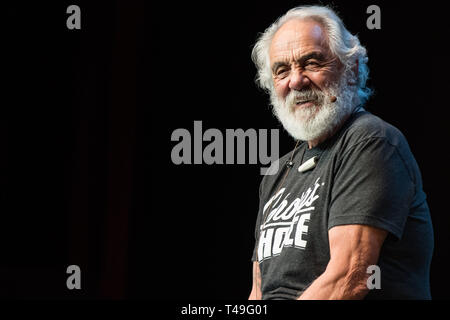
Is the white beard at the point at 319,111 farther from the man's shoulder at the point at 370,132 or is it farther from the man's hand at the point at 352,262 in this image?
the man's hand at the point at 352,262

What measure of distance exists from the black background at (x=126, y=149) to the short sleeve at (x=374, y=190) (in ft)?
3.27

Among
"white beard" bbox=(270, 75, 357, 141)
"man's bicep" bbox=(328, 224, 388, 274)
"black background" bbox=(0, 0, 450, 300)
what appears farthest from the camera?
"black background" bbox=(0, 0, 450, 300)

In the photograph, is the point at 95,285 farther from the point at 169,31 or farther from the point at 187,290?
the point at 169,31

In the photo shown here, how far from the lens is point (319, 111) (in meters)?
1.54

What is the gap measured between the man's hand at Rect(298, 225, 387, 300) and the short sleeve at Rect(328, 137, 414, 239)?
27mm

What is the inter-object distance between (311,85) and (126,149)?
44.9 inches

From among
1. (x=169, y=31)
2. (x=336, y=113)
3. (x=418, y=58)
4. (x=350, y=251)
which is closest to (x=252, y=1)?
(x=169, y=31)

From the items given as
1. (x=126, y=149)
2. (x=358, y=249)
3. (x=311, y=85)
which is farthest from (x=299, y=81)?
(x=126, y=149)

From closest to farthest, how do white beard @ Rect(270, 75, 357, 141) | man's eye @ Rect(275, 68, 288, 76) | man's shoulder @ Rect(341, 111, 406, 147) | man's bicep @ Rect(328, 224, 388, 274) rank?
man's bicep @ Rect(328, 224, 388, 274)
man's shoulder @ Rect(341, 111, 406, 147)
white beard @ Rect(270, 75, 357, 141)
man's eye @ Rect(275, 68, 288, 76)

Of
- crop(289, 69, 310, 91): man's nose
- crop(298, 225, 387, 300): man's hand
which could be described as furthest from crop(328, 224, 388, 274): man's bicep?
crop(289, 69, 310, 91): man's nose

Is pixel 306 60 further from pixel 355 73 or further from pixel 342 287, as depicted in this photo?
pixel 342 287

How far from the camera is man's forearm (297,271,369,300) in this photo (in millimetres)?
1174

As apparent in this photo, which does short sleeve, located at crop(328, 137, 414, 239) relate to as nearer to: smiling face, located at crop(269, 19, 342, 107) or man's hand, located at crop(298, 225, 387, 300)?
man's hand, located at crop(298, 225, 387, 300)

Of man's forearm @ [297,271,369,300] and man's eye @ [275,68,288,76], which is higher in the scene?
man's eye @ [275,68,288,76]
